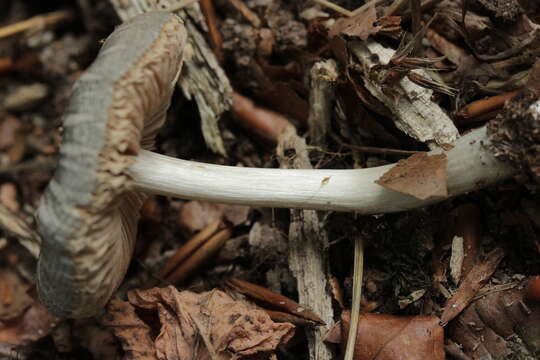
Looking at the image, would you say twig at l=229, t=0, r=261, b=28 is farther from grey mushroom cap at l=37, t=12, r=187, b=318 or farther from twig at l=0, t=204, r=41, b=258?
twig at l=0, t=204, r=41, b=258

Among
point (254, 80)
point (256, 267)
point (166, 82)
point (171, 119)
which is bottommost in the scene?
point (256, 267)

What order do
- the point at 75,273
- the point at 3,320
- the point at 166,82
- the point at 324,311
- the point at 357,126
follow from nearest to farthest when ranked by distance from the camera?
the point at 75,273 → the point at 166,82 → the point at 324,311 → the point at 357,126 → the point at 3,320

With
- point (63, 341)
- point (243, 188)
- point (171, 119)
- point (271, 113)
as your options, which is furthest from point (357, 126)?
point (63, 341)

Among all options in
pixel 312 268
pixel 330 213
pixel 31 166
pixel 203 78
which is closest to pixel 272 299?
pixel 312 268

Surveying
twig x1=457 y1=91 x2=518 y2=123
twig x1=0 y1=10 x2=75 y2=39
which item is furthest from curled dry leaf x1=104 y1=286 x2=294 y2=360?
twig x1=0 y1=10 x2=75 y2=39

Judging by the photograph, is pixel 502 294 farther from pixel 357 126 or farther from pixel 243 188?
pixel 243 188

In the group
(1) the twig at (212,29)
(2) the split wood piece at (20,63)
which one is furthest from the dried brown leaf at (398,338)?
(2) the split wood piece at (20,63)

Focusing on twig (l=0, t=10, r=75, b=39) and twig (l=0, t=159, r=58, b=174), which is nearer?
twig (l=0, t=159, r=58, b=174)
